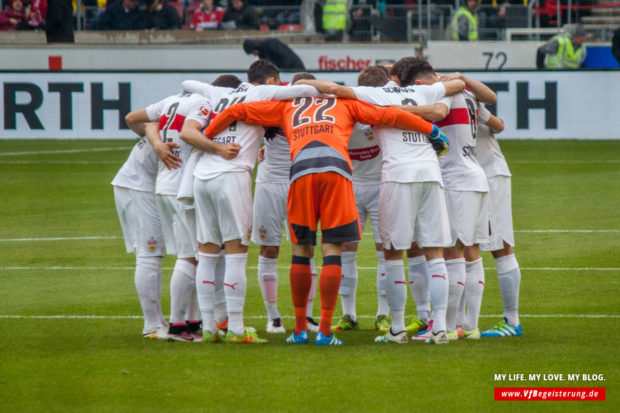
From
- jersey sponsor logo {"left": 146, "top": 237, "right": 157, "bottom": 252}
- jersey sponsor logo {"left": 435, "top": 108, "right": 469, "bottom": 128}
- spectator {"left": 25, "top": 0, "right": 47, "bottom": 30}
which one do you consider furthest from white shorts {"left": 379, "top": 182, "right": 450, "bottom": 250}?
spectator {"left": 25, "top": 0, "right": 47, "bottom": 30}

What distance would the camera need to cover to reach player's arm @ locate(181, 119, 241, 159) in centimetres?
731

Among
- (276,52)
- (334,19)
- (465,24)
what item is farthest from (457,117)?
(334,19)

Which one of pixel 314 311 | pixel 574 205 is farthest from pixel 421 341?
pixel 574 205

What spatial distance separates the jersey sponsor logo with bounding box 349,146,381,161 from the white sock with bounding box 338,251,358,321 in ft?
2.66

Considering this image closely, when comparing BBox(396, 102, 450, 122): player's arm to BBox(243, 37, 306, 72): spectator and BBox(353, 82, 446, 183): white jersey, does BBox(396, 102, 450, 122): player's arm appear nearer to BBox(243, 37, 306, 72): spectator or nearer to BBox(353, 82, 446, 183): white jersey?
BBox(353, 82, 446, 183): white jersey

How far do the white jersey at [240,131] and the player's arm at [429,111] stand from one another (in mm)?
700

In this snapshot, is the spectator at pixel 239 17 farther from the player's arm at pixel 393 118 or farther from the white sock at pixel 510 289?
the player's arm at pixel 393 118

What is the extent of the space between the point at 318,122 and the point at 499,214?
1.70 meters

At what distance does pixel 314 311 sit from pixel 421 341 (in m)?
1.80

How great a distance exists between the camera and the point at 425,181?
721 centimetres

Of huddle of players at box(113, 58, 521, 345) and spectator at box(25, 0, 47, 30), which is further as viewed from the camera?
spectator at box(25, 0, 47, 30)

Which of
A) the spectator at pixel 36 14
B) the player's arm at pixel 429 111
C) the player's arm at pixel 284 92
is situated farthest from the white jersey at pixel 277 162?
the spectator at pixel 36 14

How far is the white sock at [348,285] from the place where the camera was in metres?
8.30

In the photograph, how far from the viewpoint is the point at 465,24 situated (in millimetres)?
26969
